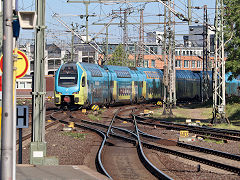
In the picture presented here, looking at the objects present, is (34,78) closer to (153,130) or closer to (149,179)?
(149,179)

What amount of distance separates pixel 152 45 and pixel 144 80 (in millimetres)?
72890

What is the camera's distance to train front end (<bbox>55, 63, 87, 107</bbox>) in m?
33.3

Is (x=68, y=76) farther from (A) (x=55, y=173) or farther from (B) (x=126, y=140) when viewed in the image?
(A) (x=55, y=173)

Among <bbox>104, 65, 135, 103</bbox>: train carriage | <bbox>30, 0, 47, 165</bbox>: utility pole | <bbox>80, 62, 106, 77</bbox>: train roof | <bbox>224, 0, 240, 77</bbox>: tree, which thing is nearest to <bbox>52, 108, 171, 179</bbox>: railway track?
<bbox>30, 0, 47, 165</bbox>: utility pole

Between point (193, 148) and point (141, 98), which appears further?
point (141, 98)

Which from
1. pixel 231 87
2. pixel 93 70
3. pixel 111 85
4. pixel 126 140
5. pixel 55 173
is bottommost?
pixel 126 140

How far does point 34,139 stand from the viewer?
12516mm

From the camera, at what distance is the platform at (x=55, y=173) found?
9805 mm

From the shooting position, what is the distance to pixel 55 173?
10.5m

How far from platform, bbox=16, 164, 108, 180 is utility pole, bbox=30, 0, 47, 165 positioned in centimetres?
100

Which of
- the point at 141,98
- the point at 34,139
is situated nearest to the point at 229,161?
the point at 34,139

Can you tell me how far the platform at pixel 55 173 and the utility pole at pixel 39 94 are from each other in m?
1.00

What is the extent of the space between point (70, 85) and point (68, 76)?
2.06 ft

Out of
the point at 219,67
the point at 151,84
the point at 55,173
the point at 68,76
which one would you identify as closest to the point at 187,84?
the point at 151,84
